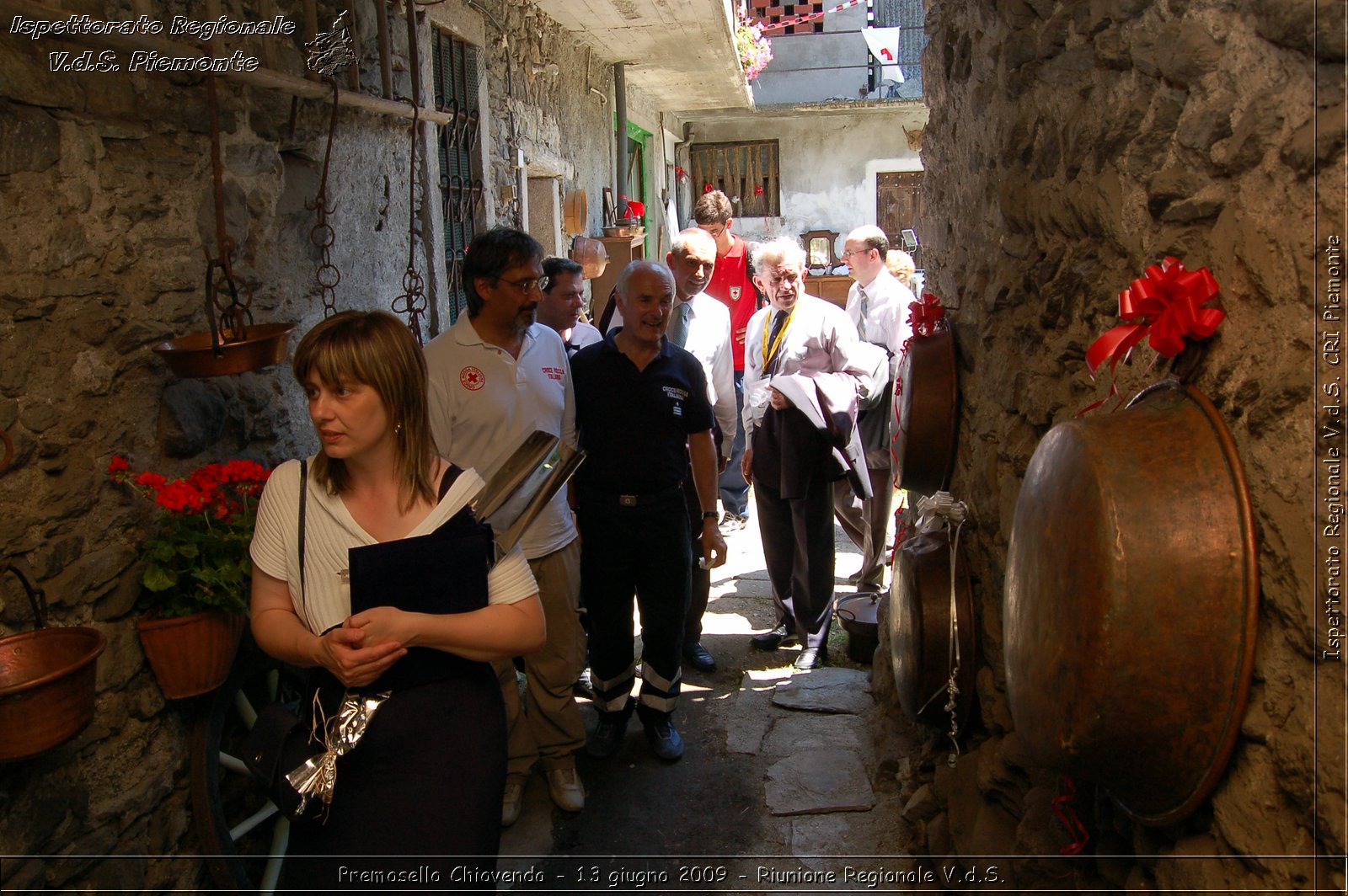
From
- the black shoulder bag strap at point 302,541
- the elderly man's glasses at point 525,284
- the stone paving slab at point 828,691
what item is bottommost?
the stone paving slab at point 828,691

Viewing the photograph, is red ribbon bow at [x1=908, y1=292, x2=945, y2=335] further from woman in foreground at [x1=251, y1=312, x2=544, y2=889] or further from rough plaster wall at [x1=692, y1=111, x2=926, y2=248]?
rough plaster wall at [x1=692, y1=111, x2=926, y2=248]

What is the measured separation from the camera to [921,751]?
3.44 m

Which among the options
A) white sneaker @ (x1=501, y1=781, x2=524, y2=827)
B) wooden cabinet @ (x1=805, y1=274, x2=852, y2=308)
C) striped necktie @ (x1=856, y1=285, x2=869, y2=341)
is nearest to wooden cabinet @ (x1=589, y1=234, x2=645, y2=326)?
striped necktie @ (x1=856, y1=285, x2=869, y2=341)

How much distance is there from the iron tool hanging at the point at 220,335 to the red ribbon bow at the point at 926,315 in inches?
76.7

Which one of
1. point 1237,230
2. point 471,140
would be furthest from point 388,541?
point 471,140

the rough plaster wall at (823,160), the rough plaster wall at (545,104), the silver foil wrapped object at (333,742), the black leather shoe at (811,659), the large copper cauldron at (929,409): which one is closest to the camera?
the silver foil wrapped object at (333,742)

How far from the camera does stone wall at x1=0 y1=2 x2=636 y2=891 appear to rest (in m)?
2.36

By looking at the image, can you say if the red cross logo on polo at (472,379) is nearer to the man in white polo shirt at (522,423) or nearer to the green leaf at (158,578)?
the man in white polo shirt at (522,423)

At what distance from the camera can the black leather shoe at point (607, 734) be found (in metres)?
3.90

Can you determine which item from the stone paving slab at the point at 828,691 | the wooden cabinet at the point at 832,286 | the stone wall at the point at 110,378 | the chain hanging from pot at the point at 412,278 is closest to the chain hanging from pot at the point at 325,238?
the stone wall at the point at 110,378

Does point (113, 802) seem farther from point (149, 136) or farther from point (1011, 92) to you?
point (1011, 92)

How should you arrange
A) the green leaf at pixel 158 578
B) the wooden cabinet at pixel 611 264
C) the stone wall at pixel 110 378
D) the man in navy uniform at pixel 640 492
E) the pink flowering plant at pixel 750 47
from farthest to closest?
the pink flowering plant at pixel 750 47, the wooden cabinet at pixel 611 264, the man in navy uniform at pixel 640 492, the green leaf at pixel 158 578, the stone wall at pixel 110 378

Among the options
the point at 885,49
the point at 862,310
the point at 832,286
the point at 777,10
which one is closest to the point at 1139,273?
the point at 862,310

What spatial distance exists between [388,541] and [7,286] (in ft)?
3.93
